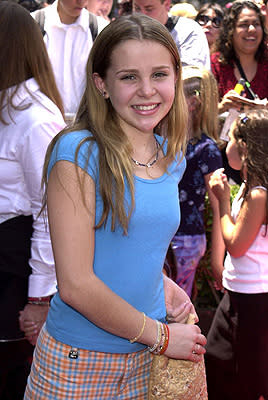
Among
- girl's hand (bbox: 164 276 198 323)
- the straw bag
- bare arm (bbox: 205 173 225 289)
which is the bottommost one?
bare arm (bbox: 205 173 225 289)

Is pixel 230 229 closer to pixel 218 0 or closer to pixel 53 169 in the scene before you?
pixel 53 169

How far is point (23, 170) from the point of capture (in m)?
2.37

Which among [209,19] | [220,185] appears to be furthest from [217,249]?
[209,19]

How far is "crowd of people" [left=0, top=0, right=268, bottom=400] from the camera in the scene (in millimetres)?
1619

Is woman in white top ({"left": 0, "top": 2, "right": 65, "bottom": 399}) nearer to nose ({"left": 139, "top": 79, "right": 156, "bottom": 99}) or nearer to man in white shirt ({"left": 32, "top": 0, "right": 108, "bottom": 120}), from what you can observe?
nose ({"left": 139, "top": 79, "right": 156, "bottom": 99})

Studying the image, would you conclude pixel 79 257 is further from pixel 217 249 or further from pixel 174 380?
pixel 217 249

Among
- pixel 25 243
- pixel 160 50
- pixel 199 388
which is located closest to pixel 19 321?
pixel 25 243

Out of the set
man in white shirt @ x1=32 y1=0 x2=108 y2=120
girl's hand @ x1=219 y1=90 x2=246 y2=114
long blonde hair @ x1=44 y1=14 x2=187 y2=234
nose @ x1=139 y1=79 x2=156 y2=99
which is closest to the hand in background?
long blonde hair @ x1=44 y1=14 x2=187 y2=234

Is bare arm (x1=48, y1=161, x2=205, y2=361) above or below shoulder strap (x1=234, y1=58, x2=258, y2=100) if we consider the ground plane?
above

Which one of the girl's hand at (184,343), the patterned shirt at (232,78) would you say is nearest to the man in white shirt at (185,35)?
the patterned shirt at (232,78)

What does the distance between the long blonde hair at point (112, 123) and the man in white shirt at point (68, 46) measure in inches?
102

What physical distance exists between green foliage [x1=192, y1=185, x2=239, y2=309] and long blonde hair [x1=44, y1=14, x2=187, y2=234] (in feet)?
7.32

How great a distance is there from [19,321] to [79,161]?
41.1 inches

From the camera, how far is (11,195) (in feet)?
7.83
